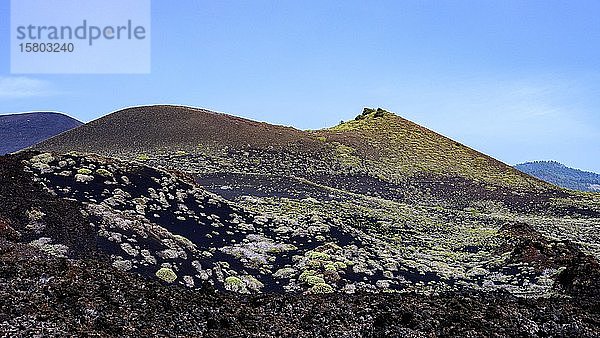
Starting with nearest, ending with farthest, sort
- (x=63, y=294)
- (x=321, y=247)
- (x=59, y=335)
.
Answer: (x=59, y=335), (x=63, y=294), (x=321, y=247)

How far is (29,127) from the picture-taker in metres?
148

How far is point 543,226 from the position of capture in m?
37.5

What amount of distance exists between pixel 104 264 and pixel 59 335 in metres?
4.49

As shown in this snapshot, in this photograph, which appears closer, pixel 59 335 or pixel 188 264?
pixel 59 335

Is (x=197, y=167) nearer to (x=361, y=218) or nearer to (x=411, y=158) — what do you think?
(x=361, y=218)

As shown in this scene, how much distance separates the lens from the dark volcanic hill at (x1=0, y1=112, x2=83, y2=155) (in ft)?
419

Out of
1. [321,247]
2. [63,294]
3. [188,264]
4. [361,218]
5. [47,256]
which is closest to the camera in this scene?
[63,294]

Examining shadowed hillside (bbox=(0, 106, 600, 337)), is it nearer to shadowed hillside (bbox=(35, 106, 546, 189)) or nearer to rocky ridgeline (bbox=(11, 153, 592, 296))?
rocky ridgeline (bbox=(11, 153, 592, 296))

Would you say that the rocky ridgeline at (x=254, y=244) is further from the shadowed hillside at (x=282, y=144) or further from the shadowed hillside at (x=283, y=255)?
the shadowed hillside at (x=282, y=144)

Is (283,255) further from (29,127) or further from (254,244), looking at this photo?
(29,127)

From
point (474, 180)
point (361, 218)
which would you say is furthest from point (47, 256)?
point (474, 180)

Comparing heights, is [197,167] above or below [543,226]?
above

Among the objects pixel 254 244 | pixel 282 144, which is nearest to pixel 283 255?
pixel 254 244

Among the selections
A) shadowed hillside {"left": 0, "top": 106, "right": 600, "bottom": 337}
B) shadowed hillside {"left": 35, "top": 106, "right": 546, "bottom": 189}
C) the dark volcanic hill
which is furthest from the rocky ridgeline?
the dark volcanic hill
